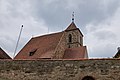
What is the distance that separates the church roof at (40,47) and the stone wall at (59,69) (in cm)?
1088

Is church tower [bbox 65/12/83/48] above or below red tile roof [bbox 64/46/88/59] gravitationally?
above

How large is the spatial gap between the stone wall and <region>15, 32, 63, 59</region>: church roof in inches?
428

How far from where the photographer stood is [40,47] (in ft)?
74.5

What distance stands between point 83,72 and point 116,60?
57.2 inches

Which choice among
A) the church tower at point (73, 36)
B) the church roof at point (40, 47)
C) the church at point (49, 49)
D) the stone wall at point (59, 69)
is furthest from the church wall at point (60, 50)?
the stone wall at point (59, 69)

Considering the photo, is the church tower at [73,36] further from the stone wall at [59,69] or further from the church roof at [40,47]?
the stone wall at [59,69]

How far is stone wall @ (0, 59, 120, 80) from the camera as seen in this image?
319 inches

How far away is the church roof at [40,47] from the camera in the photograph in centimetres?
2098

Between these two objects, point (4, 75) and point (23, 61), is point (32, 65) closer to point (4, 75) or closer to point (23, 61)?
point (23, 61)

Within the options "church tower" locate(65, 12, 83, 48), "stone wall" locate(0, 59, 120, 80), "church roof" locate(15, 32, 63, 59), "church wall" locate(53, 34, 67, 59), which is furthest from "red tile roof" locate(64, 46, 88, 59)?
"stone wall" locate(0, 59, 120, 80)

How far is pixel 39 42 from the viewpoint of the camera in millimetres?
24391

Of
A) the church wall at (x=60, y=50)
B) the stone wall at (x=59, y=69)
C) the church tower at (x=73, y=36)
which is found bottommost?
the stone wall at (x=59, y=69)

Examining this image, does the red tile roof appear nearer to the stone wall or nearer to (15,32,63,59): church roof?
(15,32,63,59): church roof

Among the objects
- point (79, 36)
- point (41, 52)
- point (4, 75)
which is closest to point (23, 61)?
point (4, 75)
